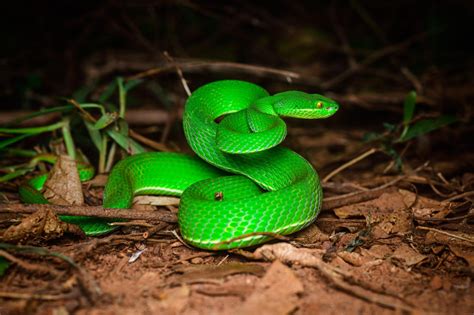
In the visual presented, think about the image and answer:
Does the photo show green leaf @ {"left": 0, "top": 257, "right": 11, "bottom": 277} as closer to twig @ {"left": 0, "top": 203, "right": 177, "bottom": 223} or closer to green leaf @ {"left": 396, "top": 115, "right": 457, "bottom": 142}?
twig @ {"left": 0, "top": 203, "right": 177, "bottom": 223}

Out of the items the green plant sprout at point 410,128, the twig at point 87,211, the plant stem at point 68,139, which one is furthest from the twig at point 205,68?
the twig at point 87,211

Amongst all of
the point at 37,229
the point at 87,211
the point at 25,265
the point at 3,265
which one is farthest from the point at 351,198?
the point at 3,265

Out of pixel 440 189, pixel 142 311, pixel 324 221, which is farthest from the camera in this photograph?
pixel 440 189

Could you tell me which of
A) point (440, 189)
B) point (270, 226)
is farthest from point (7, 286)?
point (440, 189)

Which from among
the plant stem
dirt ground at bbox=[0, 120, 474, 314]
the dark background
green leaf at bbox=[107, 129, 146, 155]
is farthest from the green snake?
the dark background

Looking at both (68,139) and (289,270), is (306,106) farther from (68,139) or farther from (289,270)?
(68,139)

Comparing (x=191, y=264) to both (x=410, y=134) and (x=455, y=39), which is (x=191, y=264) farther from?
(x=455, y=39)
